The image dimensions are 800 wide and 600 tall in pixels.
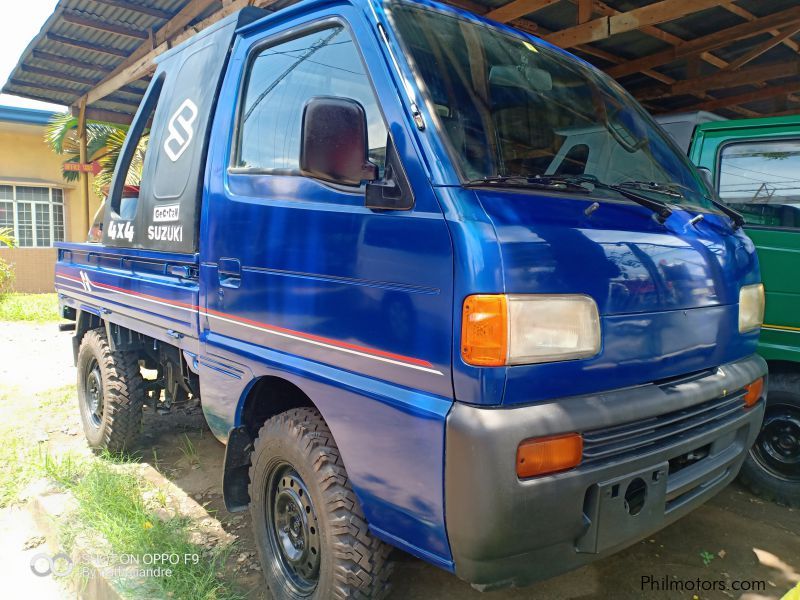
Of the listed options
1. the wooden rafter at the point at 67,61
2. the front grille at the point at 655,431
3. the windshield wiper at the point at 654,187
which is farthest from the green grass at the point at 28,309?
the front grille at the point at 655,431

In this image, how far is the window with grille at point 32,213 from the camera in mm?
14648

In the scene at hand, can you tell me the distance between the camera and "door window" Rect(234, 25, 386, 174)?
2.21 meters

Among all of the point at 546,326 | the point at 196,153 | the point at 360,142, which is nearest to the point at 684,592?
the point at 546,326

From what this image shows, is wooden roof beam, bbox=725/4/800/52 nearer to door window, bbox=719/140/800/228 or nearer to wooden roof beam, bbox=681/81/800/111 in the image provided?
wooden roof beam, bbox=681/81/800/111

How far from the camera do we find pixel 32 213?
49.1 ft

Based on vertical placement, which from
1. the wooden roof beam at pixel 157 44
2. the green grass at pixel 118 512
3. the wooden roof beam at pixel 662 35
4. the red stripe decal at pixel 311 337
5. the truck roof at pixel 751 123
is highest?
the wooden roof beam at pixel 157 44

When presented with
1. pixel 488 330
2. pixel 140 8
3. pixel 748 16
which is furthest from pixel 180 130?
pixel 748 16

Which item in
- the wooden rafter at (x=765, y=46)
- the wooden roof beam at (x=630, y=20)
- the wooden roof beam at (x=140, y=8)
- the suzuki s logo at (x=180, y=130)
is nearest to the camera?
the suzuki s logo at (x=180, y=130)

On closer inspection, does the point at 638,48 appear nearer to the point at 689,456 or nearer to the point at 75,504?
the point at 689,456

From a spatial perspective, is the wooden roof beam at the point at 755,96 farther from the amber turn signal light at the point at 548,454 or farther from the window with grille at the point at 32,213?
the window with grille at the point at 32,213

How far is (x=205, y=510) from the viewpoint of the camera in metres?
3.53

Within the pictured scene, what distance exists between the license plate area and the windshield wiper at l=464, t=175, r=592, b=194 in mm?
954

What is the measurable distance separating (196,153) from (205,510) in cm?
205

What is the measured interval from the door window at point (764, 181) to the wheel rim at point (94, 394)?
4518mm
